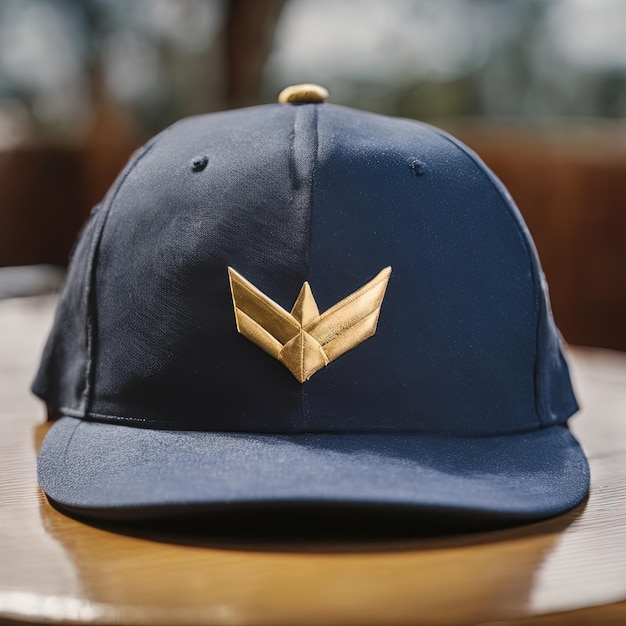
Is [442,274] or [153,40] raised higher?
[442,274]

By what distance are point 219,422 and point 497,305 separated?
22 cm

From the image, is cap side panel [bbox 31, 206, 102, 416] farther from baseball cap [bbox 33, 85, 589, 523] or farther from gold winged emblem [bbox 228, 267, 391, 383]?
gold winged emblem [bbox 228, 267, 391, 383]

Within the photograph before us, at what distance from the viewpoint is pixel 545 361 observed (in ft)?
2.47

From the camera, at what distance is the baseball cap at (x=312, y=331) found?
0.63 meters

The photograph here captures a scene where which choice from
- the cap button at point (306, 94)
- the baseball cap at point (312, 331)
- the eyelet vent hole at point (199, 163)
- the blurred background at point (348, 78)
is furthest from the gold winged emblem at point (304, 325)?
the blurred background at point (348, 78)

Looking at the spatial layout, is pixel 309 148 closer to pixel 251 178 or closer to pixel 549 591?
pixel 251 178

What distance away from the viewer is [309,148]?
28.1 inches

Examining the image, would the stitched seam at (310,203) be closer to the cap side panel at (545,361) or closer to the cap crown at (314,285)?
the cap crown at (314,285)

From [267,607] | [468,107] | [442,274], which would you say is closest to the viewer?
[267,607]

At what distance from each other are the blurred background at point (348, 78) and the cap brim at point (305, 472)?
1518 mm

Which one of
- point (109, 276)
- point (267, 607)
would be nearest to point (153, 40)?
point (109, 276)

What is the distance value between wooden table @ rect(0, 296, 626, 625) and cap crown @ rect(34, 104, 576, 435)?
111mm

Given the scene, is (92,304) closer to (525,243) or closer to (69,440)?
(69,440)

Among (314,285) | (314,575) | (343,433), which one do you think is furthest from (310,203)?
(314,575)
